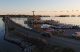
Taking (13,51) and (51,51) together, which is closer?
(51,51)

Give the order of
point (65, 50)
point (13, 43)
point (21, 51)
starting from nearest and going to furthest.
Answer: point (65, 50) < point (21, 51) < point (13, 43)

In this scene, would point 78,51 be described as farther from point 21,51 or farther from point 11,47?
point 11,47

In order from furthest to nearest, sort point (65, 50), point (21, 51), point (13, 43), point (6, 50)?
point (13, 43)
point (6, 50)
point (21, 51)
point (65, 50)

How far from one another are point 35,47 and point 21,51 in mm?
4414

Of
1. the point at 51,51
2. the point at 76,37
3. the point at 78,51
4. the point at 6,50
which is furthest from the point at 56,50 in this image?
the point at 76,37

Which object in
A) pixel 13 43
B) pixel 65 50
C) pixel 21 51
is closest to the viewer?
pixel 65 50

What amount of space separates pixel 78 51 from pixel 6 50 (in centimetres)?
1321

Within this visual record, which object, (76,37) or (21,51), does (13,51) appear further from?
(76,37)

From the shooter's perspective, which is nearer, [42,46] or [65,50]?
[65,50]

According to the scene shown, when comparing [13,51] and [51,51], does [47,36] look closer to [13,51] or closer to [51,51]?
[13,51]

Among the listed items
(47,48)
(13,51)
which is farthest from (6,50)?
(47,48)

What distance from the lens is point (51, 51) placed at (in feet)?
97.9

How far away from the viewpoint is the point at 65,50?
95.2ft

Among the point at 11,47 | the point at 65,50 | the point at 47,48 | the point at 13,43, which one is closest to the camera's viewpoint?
the point at 65,50
